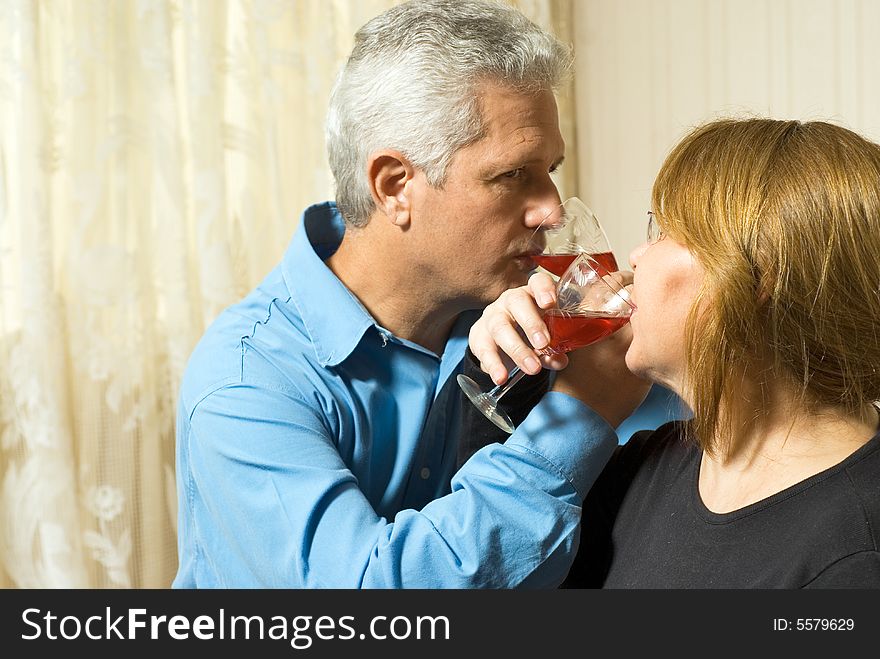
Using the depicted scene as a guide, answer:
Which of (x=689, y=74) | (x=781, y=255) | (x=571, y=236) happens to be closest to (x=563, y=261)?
(x=571, y=236)

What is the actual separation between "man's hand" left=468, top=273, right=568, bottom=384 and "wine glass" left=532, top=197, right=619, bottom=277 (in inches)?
4.1

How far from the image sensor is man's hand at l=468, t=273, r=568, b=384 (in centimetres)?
121

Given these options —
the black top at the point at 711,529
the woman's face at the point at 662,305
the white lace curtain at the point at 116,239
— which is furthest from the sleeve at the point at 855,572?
the white lace curtain at the point at 116,239

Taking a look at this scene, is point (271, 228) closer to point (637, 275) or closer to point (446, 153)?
point (446, 153)

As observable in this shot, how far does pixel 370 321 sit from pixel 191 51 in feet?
4.49

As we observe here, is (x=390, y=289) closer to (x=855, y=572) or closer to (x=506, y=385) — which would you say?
(x=506, y=385)

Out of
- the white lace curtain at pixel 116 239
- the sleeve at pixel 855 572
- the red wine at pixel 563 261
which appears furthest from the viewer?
the white lace curtain at pixel 116 239

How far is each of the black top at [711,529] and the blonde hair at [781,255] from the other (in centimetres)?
12

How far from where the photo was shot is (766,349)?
1094 mm

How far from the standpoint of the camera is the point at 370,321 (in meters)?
1.50

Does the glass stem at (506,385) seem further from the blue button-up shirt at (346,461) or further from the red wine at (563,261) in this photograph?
the red wine at (563,261)

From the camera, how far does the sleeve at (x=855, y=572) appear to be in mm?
907

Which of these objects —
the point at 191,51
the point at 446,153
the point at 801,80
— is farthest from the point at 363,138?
the point at 801,80

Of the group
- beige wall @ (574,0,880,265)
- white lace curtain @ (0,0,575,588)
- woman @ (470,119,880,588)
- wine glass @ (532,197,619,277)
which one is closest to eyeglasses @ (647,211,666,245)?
woman @ (470,119,880,588)
